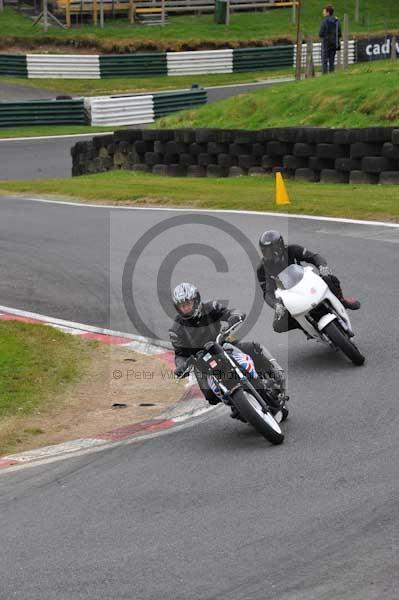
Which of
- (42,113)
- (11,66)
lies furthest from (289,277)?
(11,66)

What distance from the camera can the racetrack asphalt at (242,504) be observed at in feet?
19.8

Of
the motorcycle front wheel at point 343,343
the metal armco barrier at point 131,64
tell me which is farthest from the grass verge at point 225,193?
the metal armco barrier at point 131,64

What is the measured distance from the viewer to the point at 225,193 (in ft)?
66.4

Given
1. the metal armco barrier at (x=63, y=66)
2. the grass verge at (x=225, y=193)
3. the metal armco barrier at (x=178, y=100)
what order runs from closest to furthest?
the grass verge at (x=225, y=193)
the metal armco barrier at (x=178, y=100)
the metal armco barrier at (x=63, y=66)

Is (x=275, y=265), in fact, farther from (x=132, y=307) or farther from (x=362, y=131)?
(x=362, y=131)

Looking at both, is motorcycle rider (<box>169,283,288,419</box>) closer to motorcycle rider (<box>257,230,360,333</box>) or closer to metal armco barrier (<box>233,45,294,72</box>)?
motorcycle rider (<box>257,230,360,333</box>)

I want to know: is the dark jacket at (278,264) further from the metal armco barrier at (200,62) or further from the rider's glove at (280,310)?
the metal armco barrier at (200,62)

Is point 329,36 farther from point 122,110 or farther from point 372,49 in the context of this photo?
point 372,49

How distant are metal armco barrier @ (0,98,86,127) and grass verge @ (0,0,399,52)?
29.6ft

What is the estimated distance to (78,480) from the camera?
8.05 m

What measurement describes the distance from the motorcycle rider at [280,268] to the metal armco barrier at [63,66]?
1284 inches

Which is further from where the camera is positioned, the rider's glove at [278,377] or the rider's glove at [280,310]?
the rider's glove at [280,310]

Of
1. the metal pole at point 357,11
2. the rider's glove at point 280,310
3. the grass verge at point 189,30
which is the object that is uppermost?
the metal pole at point 357,11

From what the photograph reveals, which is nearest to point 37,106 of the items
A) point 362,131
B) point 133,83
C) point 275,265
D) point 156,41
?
point 133,83
